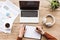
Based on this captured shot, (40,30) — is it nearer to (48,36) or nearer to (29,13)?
(48,36)

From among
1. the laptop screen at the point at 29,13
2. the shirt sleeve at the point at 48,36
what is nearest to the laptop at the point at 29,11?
the laptop screen at the point at 29,13

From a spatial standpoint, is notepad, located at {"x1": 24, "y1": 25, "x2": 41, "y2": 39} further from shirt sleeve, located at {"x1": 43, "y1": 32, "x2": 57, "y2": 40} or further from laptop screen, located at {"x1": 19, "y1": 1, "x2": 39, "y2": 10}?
laptop screen, located at {"x1": 19, "y1": 1, "x2": 39, "y2": 10}

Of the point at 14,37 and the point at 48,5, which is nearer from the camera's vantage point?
the point at 14,37

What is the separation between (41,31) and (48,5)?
0.28 metres

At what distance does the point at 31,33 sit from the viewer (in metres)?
1.50

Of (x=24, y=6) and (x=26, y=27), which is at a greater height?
(x=24, y=6)

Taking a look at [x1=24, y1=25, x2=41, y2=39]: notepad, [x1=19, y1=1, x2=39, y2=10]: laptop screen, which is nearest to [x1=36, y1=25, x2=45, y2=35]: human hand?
[x1=24, y1=25, x2=41, y2=39]: notepad

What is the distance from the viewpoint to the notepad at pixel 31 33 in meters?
1.48

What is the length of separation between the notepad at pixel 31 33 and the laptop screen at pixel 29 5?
0.17 metres

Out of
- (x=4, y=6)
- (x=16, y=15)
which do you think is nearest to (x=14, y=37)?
(x=16, y=15)

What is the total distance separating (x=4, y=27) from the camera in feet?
5.00

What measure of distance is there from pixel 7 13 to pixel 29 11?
20cm

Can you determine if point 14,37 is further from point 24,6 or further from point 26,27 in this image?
point 24,6

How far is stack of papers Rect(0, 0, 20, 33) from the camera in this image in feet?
5.02
